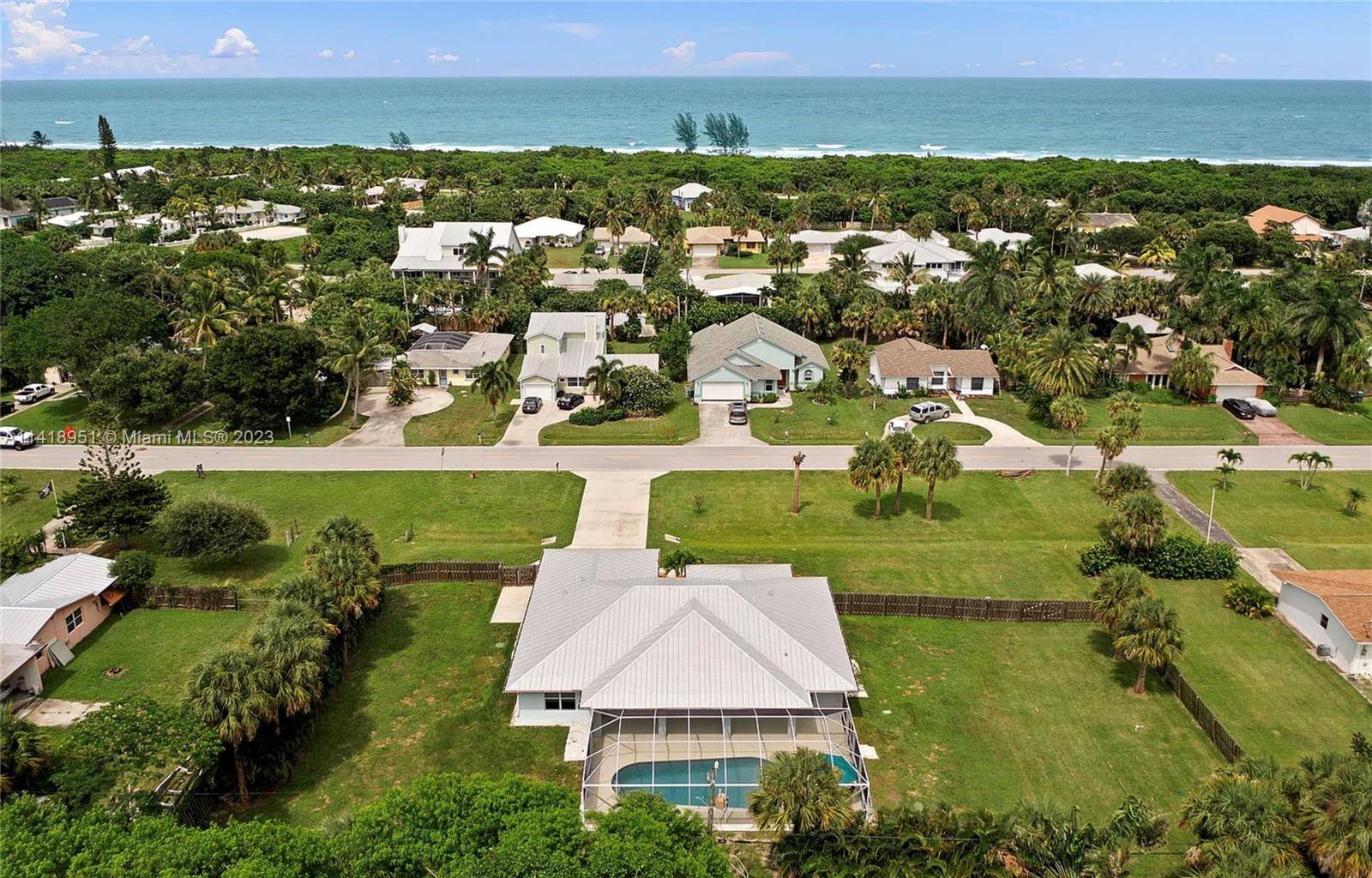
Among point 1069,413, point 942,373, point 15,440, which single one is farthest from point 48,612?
point 942,373

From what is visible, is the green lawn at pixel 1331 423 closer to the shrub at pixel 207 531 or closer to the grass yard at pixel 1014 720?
the grass yard at pixel 1014 720

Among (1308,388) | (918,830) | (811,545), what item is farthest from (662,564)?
(1308,388)

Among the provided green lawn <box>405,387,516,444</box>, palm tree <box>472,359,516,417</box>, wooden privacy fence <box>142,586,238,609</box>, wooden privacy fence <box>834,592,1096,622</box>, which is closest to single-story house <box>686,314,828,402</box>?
palm tree <box>472,359,516,417</box>

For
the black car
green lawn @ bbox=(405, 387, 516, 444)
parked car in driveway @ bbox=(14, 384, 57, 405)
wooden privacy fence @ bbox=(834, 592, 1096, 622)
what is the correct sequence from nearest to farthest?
wooden privacy fence @ bbox=(834, 592, 1096, 622) → green lawn @ bbox=(405, 387, 516, 444) → the black car → parked car in driveway @ bbox=(14, 384, 57, 405)

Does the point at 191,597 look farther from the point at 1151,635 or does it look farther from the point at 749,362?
the point at 749,362

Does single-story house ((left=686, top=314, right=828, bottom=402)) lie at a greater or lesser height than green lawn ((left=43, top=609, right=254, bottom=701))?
greater

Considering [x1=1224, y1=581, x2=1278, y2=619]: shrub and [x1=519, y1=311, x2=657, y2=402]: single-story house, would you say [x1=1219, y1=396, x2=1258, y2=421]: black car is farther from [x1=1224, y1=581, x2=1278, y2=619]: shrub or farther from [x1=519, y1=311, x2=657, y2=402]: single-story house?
[x1=519, y1=311, x2=657, y2=402]: single-story house
